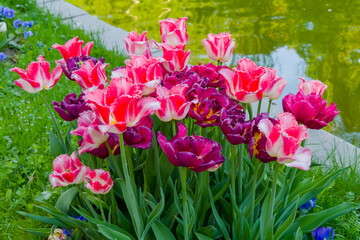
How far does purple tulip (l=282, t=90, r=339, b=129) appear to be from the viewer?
124 cm

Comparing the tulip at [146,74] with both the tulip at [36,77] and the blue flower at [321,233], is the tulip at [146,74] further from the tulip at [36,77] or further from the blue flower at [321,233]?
the blue flower at [321,233]

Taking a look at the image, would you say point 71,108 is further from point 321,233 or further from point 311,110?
point 321,233

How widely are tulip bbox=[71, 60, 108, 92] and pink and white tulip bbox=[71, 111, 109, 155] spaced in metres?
0.16

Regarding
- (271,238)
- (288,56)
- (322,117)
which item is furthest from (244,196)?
(288,56)

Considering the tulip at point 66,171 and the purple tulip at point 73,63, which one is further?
the purple tulip at point 73,63

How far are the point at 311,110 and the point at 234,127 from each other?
0.25 metres

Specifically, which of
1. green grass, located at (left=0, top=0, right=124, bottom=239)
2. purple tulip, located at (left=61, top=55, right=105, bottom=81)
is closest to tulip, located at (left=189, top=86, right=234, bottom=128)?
purple tulip, located at (left=61, top=55, right=105, bottom=81)

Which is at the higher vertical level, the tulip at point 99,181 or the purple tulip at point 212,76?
the purple tulip at point 212,76

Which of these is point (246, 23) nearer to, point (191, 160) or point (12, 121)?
point (12, 121)

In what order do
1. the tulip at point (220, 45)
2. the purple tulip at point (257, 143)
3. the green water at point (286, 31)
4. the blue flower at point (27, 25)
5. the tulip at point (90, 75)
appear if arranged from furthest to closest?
the blue flower at point (27, 25) → the green water at point (286, 31) → the tulip at point (220, 45) → the tulip at point (90, 75) → the purple tulip at point (257, 143)

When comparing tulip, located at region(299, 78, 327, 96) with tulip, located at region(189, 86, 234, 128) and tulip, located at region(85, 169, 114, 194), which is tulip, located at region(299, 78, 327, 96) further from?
tulip, located at region(85, 169, 114, 194)

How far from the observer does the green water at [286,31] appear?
343cm

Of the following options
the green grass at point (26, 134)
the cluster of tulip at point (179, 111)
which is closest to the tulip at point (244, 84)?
the cluster of tulip at point (179, 111)

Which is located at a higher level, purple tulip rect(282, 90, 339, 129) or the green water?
purple tulip rect(282, 90, 339, 129)
